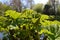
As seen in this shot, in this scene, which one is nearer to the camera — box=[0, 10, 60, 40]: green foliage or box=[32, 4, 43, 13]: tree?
box=[0, 10, 60, 40]: green foliage

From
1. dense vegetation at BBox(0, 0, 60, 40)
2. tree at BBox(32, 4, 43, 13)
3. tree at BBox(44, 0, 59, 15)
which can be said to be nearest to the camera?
dense vegetation at BBox(0, 0, 60, 40)

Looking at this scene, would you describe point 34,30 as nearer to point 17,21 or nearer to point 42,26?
point 42,26

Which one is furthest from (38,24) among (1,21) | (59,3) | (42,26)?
(59,3)

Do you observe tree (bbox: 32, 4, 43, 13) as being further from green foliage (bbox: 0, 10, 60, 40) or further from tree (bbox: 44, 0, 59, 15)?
green foliage (bbox: 0, 10, 60, 40)

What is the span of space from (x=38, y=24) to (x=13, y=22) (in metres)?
0.28

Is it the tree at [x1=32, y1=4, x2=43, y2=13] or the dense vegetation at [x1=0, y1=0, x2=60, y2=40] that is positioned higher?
the dense vegetation at [x1=0, y1=0, x2=60, y2=40]

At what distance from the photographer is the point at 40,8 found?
19484 mm

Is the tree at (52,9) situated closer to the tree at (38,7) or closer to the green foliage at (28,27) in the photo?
the tree at (38,7)

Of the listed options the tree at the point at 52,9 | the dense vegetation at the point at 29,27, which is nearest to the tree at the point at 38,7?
the tree at the point at 52,9

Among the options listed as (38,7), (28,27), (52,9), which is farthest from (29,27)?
(38,7)

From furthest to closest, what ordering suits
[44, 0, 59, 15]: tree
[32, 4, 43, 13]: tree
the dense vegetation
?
[32, 4, 43, 13]: tree
[44, 0, 59, 15]: tree
the dense vegetation

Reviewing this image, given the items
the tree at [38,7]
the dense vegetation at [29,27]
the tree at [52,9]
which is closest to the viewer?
the dense vegetation at [29,27]

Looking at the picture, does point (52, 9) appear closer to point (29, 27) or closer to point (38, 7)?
point (38, 7)

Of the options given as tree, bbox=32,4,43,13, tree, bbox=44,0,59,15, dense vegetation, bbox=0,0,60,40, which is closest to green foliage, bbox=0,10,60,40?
dense vegetation, bbox=0,0,60,40
